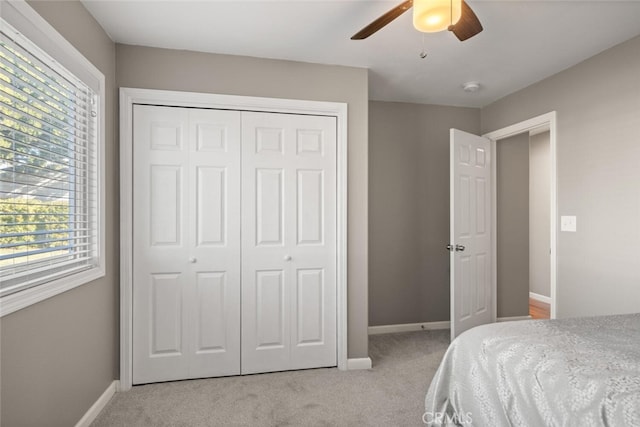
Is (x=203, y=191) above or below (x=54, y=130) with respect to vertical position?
below

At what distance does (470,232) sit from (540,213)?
7.75ft

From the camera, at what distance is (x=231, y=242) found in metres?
2.66

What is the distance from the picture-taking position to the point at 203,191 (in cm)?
261

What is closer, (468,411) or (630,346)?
(630,346)

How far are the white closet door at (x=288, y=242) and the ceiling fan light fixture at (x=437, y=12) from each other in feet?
4.33

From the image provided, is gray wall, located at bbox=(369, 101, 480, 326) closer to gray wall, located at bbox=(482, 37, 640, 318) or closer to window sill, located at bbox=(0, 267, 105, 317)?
gray wall, located at bbox=(482, 37, 640, 318)

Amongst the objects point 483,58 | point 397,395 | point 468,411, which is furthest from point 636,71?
point 397,395

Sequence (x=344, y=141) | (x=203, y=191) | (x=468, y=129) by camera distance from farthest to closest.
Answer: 1. (x=468, y=129)
2. (x=344, y=141)
3. (x=203, y=191)

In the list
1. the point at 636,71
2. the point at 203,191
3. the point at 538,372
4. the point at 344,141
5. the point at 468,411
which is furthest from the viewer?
the point at 344,141

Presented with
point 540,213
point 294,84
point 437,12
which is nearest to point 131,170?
point 294,84

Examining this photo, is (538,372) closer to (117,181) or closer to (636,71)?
(636,71)

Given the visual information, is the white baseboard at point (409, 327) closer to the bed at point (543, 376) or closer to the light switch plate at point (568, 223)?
the light switch plate at point (568, 223)

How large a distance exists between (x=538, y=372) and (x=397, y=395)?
142 centimetres

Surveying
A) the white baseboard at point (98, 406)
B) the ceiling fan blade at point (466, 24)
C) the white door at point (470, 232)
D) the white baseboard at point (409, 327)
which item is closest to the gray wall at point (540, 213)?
the white door at point (470, 232)
